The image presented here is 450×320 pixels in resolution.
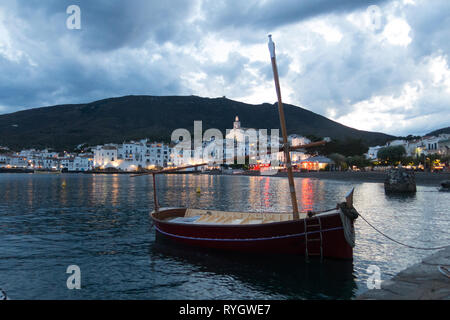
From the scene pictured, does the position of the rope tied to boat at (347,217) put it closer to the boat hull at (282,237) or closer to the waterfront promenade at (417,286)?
the boat hull at (282,237)

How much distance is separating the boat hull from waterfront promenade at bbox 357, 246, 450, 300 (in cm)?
264

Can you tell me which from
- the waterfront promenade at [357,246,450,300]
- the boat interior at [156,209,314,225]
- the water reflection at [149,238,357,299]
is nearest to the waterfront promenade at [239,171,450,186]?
the boat interior at [156,209,314,225]

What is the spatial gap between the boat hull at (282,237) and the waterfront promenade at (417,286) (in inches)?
104

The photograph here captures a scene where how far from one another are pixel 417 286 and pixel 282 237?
178 inches

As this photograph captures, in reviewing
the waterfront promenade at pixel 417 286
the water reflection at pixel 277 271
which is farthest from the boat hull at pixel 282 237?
the waterfront promenade at pixel 417 286

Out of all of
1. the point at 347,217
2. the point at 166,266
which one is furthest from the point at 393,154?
the point at 166,266

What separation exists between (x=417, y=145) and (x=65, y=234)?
368 feet

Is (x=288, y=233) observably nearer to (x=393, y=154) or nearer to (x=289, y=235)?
(x=289, y=235)

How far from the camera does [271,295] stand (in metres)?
8.09

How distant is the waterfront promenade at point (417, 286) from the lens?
5.57 meters

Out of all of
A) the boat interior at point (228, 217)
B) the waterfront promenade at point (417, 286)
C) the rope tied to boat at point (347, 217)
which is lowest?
the waterfront promenade at point (417, 286)

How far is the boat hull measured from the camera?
973 centimetres

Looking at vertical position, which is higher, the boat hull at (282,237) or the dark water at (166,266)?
the boat hull at (282,237)
